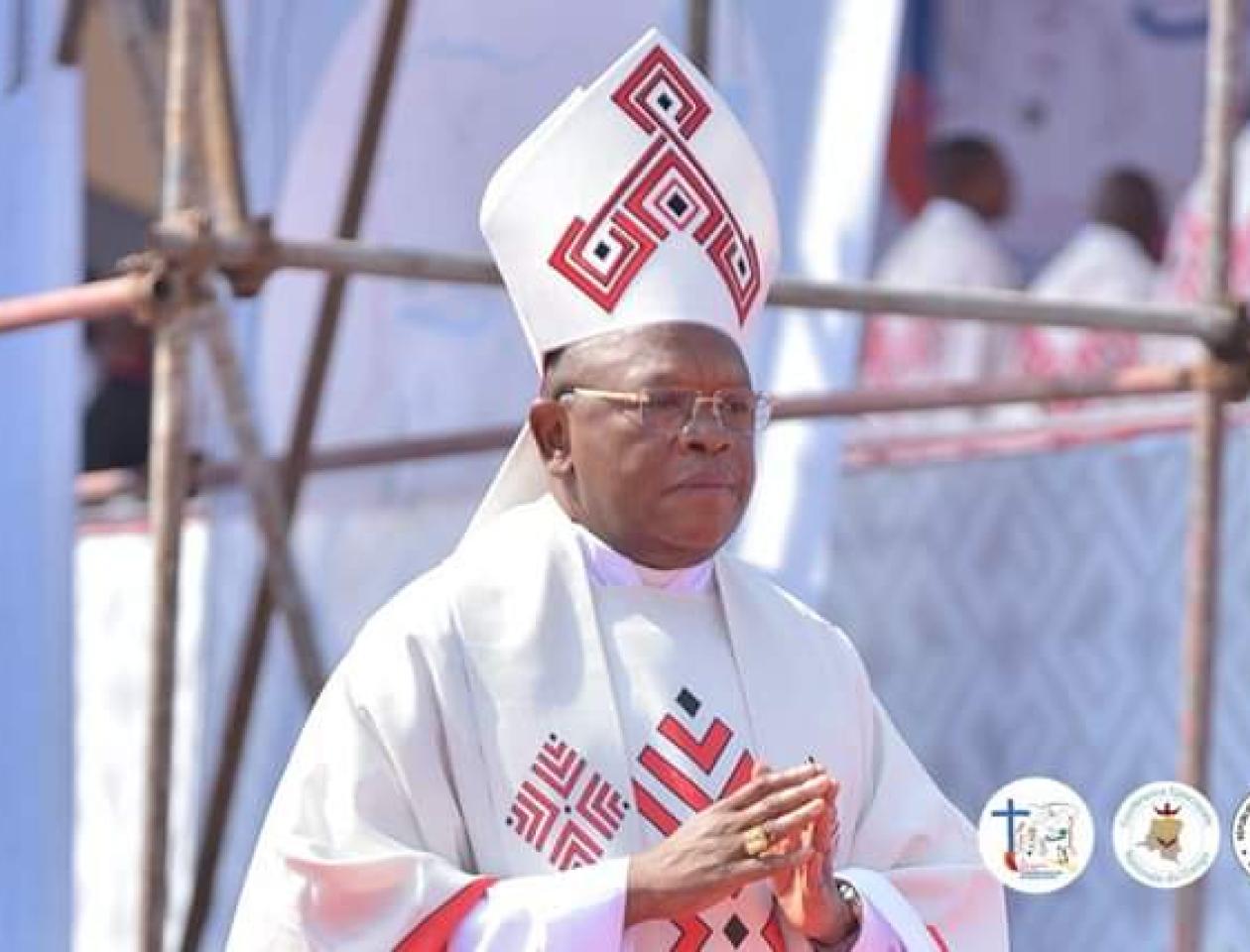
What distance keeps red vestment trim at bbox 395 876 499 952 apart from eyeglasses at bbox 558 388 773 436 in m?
0.45

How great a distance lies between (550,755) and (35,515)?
Result: 5.60 ft

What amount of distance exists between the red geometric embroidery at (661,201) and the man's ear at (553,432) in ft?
0.42

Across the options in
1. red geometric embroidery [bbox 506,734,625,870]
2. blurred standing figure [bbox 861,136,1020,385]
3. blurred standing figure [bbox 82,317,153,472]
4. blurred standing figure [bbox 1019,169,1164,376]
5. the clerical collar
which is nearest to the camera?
red geometric embroidery [bbox 506,734,625,870]

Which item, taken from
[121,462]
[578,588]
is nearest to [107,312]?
[578,588]

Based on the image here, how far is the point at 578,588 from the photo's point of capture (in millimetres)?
3518

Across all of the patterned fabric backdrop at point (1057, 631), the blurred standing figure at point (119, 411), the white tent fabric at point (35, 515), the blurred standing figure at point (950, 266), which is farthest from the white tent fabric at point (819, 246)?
the blurred standing figure at point (119, 411)

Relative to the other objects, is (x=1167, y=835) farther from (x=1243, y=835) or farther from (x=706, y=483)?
(x=706, y=483)

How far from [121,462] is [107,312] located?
3946 millimetres

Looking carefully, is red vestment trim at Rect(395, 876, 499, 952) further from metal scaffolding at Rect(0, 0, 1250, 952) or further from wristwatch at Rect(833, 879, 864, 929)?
metal scaffolding at Rect(0, 0, 1250, 952)

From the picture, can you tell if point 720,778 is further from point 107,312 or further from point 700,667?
point 107,312

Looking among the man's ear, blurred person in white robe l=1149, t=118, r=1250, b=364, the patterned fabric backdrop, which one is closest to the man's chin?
the man's ear

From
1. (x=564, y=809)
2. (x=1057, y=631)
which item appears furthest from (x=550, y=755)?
(x=1057, y=631)

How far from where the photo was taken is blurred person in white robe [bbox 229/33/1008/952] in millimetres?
3330

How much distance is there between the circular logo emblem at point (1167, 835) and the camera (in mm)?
3549
